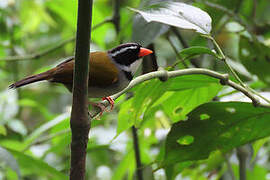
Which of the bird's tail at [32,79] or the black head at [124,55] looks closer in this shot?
the bird's tail at [32,79]

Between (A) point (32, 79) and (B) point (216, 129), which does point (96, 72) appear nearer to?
(A) point (32, 79)

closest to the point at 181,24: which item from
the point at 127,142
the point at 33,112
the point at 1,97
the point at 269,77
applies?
the point at 269,77

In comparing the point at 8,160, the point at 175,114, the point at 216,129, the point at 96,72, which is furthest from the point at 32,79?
the point at 216,129

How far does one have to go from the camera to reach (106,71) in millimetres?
1748

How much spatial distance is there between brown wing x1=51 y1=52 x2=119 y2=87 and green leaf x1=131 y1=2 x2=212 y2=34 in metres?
0.49

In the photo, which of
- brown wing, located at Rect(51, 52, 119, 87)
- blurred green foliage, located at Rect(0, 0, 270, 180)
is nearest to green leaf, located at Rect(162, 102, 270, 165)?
blurred green foliage, located at Rect(0, 0, 270, 180)

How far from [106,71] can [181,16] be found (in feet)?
1.87

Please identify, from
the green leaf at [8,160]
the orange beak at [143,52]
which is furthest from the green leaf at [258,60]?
the green leaf at [8,160]

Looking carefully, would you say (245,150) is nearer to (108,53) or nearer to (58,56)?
(108,53)

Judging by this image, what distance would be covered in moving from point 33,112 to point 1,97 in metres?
1.43

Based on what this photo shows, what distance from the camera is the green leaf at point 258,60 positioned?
185cm

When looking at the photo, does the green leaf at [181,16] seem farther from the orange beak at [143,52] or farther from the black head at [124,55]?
the black head at [124,55]

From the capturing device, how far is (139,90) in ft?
4.38

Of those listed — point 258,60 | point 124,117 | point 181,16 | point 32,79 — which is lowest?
point 258,60
